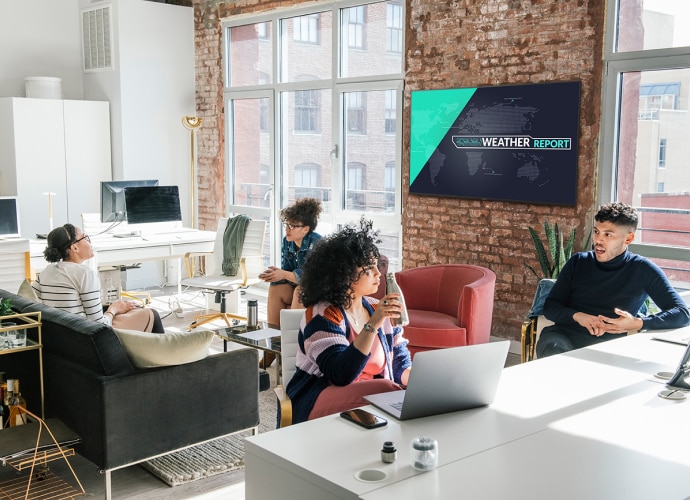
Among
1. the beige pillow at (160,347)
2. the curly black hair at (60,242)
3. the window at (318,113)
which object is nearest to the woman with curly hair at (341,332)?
the beige pillow at (160,347)

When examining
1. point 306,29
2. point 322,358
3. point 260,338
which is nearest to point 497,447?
point 322,358

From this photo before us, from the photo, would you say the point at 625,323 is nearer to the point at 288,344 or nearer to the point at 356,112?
the point at 288,344

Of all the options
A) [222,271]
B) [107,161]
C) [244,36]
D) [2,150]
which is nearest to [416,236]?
[222,271]

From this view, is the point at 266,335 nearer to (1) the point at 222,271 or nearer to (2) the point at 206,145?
(1) the point at 222,271

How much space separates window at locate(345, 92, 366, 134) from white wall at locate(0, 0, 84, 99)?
3.61 metres

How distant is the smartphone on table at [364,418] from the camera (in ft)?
7.98

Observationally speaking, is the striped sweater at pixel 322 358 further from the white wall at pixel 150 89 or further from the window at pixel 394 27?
the white wall at pixel 150 89

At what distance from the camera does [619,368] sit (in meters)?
3.12

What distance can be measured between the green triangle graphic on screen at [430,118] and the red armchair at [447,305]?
4.22 feet

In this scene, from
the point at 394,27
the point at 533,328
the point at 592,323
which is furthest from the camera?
the point at 394,27

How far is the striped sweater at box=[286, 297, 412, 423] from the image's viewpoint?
9.45 ft

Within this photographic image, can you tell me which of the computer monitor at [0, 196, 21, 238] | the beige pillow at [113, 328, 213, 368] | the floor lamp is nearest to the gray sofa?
the beige pillow at [113, 328, 213, 368]

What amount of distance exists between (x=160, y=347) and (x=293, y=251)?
2.13 meters

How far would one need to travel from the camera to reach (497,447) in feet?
7.46
